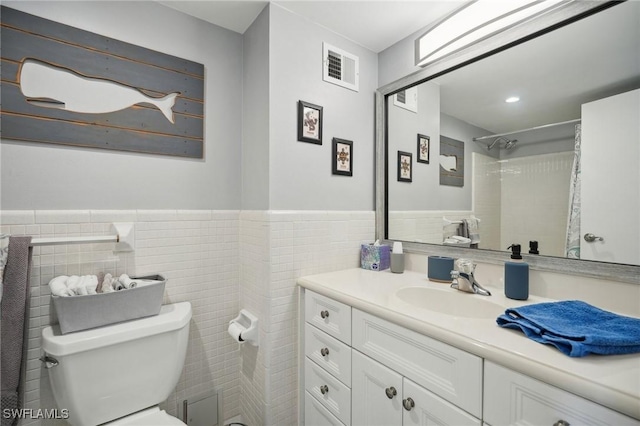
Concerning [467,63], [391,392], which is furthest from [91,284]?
[467,63]

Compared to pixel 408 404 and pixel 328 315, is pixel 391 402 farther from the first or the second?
pixel 328 315

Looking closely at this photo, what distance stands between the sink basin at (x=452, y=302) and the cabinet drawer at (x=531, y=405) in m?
0.39

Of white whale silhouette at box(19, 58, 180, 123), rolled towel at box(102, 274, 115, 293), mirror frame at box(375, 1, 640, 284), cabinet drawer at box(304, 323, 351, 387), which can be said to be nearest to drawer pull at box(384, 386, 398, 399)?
cabinet drawer at box(304, 323, 351, 387)

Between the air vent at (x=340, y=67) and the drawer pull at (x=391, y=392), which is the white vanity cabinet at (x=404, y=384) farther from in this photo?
the air vent at (x=340, y=67)

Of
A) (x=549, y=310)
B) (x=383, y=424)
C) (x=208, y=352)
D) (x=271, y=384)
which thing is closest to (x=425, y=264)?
(x=549, y=310)

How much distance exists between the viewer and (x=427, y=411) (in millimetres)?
819

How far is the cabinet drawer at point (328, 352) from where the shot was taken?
111 cm

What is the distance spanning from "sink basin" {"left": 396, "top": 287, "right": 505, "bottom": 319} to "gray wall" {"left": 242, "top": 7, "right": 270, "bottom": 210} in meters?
0.78

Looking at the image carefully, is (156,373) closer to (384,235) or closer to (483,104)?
(384,235)

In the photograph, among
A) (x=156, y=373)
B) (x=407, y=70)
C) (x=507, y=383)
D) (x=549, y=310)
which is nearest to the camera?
(x=507, y=383)

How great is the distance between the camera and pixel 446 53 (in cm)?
136

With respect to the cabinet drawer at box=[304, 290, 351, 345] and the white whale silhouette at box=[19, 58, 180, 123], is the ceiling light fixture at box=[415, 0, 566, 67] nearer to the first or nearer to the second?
the cabinet drawer at box=[304, 290, 351, 345]

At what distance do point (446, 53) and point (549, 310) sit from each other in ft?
3.87

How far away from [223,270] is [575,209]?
157 centimetres
